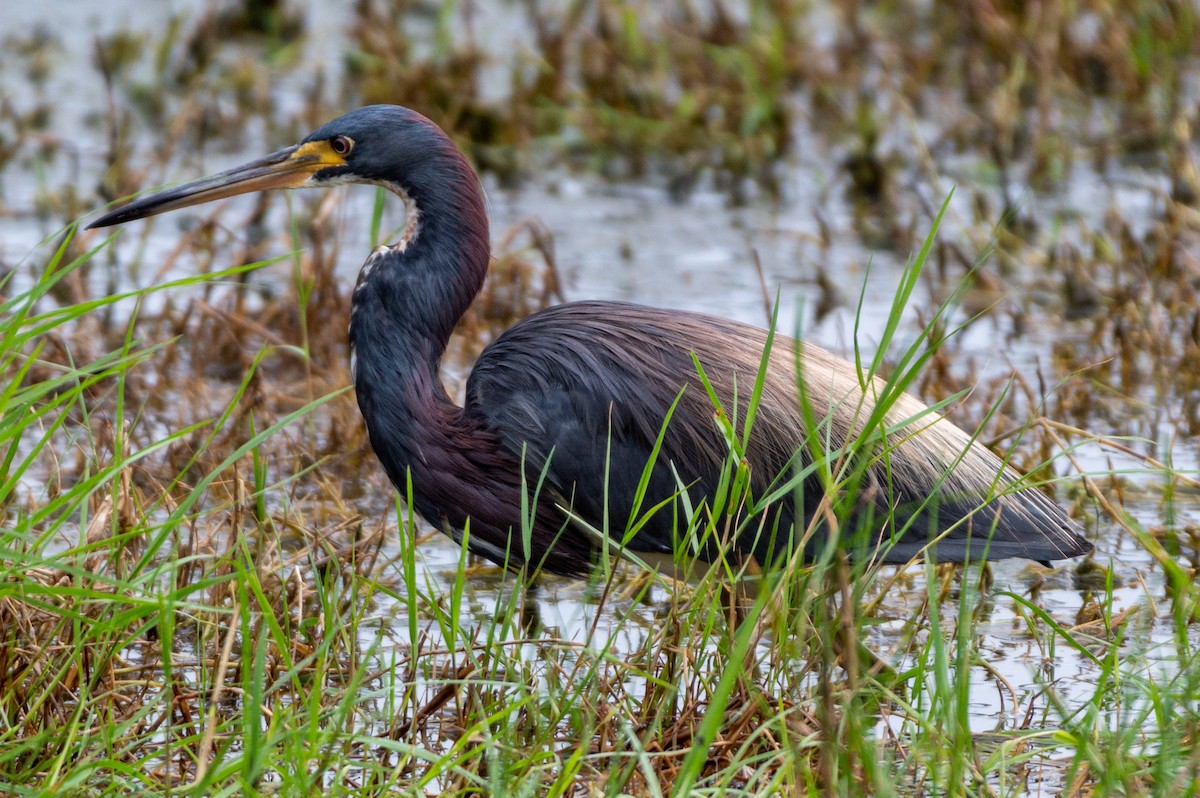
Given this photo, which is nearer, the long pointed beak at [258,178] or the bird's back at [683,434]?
the bird's back at [683,434]

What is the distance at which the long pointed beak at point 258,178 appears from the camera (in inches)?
171

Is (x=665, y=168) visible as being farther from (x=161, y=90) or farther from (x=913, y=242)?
(x=161, y=90)

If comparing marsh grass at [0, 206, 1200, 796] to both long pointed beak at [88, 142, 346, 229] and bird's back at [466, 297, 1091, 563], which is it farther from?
long pointed beak at [88, 142, 346, 229]

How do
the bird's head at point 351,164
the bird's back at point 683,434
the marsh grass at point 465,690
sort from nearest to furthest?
1. the marsh grass at point 465,690
2. the bird's back at point 683,434
3. the bird's head at point 351,164

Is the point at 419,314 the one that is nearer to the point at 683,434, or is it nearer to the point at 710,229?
the point at 683,434

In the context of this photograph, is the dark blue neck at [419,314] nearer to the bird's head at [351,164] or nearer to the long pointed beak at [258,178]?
the bird's head at [351,164]

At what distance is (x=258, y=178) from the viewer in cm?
444

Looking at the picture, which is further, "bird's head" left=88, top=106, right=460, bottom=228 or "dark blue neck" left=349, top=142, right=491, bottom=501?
"bird's head" left=88, top=106, right=460, bottom=228

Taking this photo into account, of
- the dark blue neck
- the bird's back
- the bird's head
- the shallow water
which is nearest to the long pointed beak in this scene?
the bird's head

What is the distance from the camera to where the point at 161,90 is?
866 centimetres

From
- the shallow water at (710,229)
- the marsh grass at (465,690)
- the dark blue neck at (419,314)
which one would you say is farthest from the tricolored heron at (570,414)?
the shallow water at (710,229)

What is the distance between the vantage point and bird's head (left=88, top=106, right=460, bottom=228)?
427 cm

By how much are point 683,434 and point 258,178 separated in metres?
1.27

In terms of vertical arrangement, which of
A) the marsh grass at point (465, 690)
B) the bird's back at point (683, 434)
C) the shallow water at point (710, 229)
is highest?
the shallow water at point (710, 229)
